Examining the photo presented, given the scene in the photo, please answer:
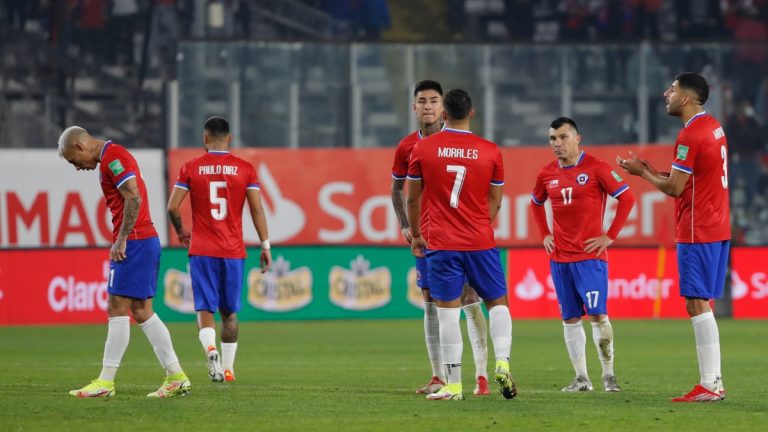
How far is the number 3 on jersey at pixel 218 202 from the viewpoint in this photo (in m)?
12.6

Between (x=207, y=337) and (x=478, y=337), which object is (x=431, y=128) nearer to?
(x=478, y=337)

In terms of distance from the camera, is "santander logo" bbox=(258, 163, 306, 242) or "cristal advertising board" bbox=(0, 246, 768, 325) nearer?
"cristal advertising board" bbox=(0, 246, 768, 325)

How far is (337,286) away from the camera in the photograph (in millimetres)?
24016

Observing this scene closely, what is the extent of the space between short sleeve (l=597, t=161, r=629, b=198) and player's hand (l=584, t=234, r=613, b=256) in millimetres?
374

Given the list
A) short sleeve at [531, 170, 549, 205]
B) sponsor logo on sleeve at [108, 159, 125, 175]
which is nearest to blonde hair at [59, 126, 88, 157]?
sponsor logo on sleeve at [108, 159, 125, 175]

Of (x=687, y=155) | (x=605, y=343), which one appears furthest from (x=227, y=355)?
(x=687, y=155)

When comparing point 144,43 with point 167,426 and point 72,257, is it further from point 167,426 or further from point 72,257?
point 167,426

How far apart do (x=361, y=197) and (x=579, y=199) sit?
14751 mm

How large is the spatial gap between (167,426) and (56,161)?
57.6ft

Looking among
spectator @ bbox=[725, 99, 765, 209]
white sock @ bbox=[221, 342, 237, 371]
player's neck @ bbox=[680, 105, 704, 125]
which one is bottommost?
white sock @ bbox=[221, 342, 237, 371]

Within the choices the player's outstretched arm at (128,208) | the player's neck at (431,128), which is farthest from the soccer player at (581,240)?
the player's outstretched arm at (128,208)

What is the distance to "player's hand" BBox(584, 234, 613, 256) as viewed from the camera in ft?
38.0

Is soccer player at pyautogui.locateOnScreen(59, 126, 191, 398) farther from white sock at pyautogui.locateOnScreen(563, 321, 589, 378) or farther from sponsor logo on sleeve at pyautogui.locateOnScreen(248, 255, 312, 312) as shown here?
sponsor logo on sleeve at pyautogui.locateOnScreen(248, 255, 312, 312)

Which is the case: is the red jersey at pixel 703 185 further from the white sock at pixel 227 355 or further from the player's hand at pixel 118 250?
the white sock at pixel 227 355
